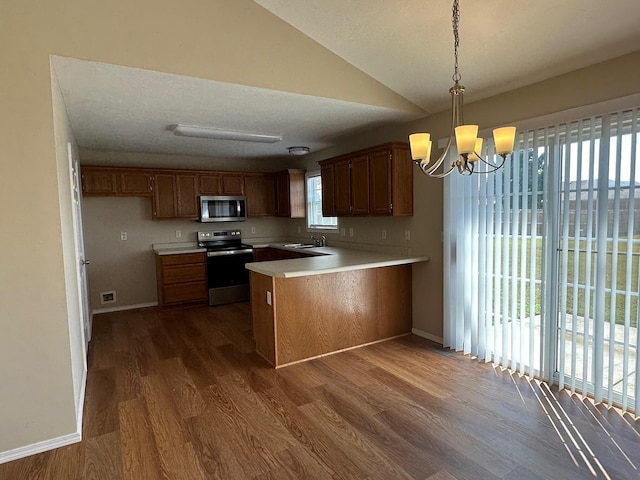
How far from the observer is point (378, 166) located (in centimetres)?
399

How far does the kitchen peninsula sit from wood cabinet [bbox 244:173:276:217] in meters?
2.61

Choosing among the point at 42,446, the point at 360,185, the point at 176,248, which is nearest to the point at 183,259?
the point at 176,248

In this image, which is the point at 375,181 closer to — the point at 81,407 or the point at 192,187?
the point at 192,187

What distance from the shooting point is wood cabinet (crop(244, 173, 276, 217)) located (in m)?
6.23

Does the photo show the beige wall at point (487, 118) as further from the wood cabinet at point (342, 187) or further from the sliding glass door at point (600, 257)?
the wood cabinet at point (342, 187)

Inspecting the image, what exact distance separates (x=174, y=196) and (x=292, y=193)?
70.9 inches

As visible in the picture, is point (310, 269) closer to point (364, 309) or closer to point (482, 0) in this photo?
point (364, 309)

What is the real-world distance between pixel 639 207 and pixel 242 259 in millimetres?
4795

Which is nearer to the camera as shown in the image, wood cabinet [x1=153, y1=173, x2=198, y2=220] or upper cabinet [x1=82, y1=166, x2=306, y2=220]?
upper cabinet [x1=82, y1=166, x2=306, y2=220]

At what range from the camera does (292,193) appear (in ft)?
19.7

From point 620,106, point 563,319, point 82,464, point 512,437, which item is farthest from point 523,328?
point 82,464

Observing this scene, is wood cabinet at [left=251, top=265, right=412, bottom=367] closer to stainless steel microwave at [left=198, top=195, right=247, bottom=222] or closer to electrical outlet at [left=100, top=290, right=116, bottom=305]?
stainless steel microwave at [left=198, top=195, right=247, bottom=222]

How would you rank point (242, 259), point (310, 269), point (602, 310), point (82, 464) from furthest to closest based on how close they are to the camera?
1. point (242, 259)
2. point (310, 269)
3. point (602, 310)
4. point (82, 464)

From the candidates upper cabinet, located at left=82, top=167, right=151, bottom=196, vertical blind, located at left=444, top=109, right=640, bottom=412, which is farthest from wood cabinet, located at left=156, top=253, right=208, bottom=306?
vertical blind, located at left=444, top=109, right=640, bottom=412
